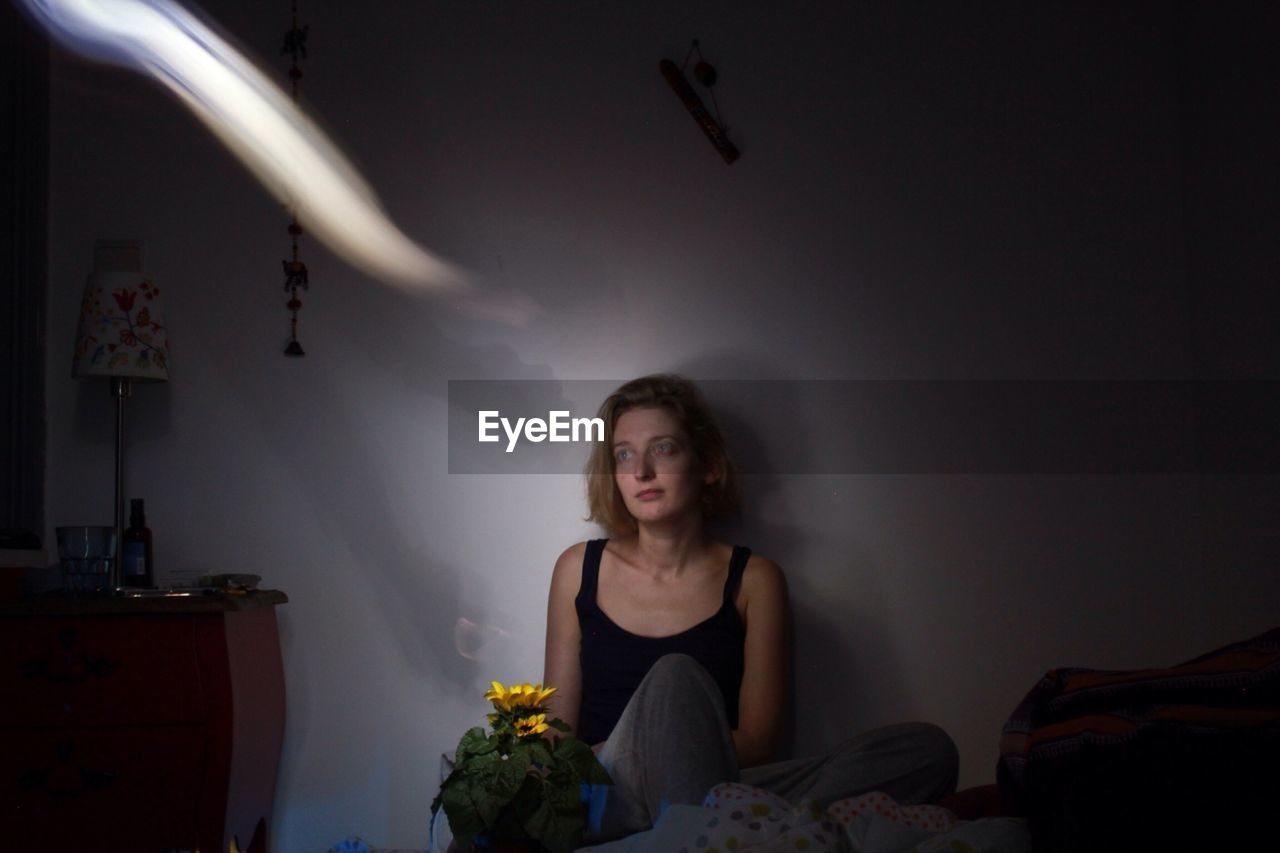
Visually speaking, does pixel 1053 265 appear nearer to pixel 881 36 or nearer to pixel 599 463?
pixel 881 36

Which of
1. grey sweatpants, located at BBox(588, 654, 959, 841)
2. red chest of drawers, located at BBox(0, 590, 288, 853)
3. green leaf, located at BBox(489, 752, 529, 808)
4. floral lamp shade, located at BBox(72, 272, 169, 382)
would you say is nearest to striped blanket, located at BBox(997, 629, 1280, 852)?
grey sweatpants, located at BBox(588, 654, 959, 841)

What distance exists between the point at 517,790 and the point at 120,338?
122 cm

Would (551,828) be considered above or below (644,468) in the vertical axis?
below

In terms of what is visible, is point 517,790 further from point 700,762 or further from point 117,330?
point 117,330

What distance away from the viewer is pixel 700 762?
5.43ft

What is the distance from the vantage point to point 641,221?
2.46 m

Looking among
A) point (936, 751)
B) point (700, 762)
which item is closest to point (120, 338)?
point (700, 762)

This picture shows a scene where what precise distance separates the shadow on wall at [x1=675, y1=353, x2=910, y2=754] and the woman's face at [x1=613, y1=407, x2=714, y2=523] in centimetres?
15

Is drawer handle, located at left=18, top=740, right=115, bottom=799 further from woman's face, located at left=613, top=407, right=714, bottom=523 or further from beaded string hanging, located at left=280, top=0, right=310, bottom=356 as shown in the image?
woman's face, located at left=613, top=407, right=714, bottom=523

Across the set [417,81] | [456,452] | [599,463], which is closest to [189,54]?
[417,81]

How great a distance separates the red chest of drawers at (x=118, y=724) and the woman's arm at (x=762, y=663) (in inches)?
35.0

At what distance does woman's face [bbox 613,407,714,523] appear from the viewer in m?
2.28

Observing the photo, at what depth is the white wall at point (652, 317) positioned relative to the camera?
2.38 metres

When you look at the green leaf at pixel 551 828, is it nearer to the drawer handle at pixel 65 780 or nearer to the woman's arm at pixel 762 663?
the woman's arm at pixel 762 663
